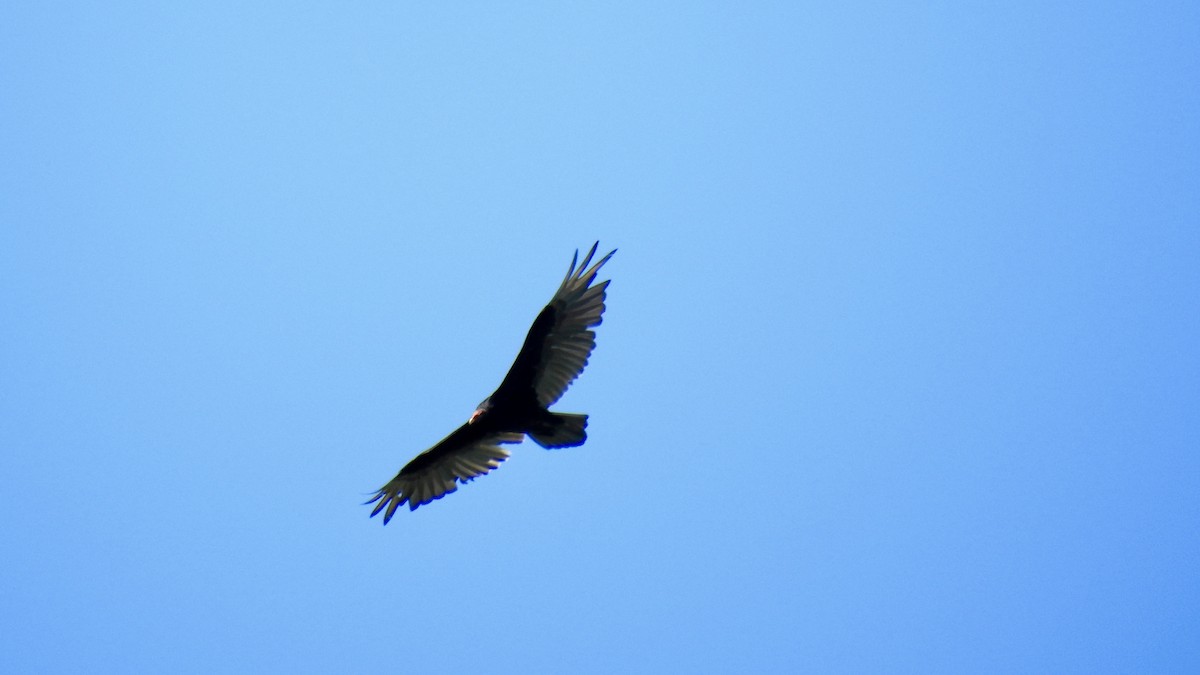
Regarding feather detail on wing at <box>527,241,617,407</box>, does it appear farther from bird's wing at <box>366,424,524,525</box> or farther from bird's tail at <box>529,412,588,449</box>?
bird's wing at <box>366,424,524,525</box>

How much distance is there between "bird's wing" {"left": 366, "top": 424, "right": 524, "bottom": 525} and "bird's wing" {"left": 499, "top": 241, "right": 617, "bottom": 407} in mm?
730

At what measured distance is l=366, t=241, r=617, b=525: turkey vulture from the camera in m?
10.9

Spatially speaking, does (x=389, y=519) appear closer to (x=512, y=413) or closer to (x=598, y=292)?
(x=512, y=413)

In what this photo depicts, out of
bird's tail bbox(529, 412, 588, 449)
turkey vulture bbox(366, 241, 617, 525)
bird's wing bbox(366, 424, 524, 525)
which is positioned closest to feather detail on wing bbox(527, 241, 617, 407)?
turkey vulture bbox(366, 241, 617, 525)

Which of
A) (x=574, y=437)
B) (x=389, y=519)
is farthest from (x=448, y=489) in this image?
(x=574, y=437)

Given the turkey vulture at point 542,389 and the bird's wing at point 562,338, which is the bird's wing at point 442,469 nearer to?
the turkey vulture at point 542,389

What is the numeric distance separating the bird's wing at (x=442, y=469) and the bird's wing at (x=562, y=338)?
73 centimetres

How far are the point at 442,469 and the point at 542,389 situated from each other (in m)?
1.50

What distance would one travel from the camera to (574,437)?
10734 mm

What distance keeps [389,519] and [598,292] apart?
11.0 feet

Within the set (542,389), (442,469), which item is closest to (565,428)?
(542,389)

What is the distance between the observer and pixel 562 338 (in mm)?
11047

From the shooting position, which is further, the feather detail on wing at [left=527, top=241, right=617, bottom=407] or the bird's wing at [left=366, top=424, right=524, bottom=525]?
the bird's wing at [left=366, top=424, right=524, bottom=525]

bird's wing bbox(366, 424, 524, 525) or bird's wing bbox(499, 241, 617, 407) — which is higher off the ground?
bird's wing bbox(499, 241, 617, 407)
